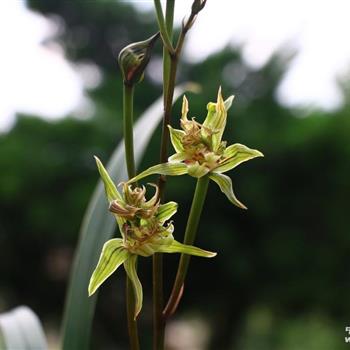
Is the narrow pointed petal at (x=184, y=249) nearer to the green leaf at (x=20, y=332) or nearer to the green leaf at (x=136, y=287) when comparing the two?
the green leaf at (x=136, y=287)

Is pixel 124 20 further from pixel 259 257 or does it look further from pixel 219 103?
pixel 219 103

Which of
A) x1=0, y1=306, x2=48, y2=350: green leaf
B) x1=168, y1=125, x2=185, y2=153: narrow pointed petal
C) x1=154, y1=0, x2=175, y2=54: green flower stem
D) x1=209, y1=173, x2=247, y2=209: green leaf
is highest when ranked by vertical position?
x1=154, y1=0, x2=175, y2=54: green flower stem

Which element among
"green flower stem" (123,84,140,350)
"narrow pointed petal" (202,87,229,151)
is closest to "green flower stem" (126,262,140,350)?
"green flower stem" (123,84,140,350)

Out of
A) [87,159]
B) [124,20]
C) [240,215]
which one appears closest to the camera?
[87,159]

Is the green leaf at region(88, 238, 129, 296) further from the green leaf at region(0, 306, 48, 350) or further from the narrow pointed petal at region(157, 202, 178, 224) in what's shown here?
the green leaf at region(0, 306, 48, 350)

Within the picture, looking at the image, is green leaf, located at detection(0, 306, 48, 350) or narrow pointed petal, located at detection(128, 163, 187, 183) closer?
narrow pointed petal, located at detection(128, 163, 187, 183)

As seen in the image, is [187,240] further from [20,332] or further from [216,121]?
[20,332]

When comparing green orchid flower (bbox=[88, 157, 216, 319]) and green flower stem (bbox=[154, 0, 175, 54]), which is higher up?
Result: green flower stem (bbox=[154, 0, 175, 54])

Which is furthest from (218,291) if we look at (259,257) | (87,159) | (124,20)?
(124,20)
